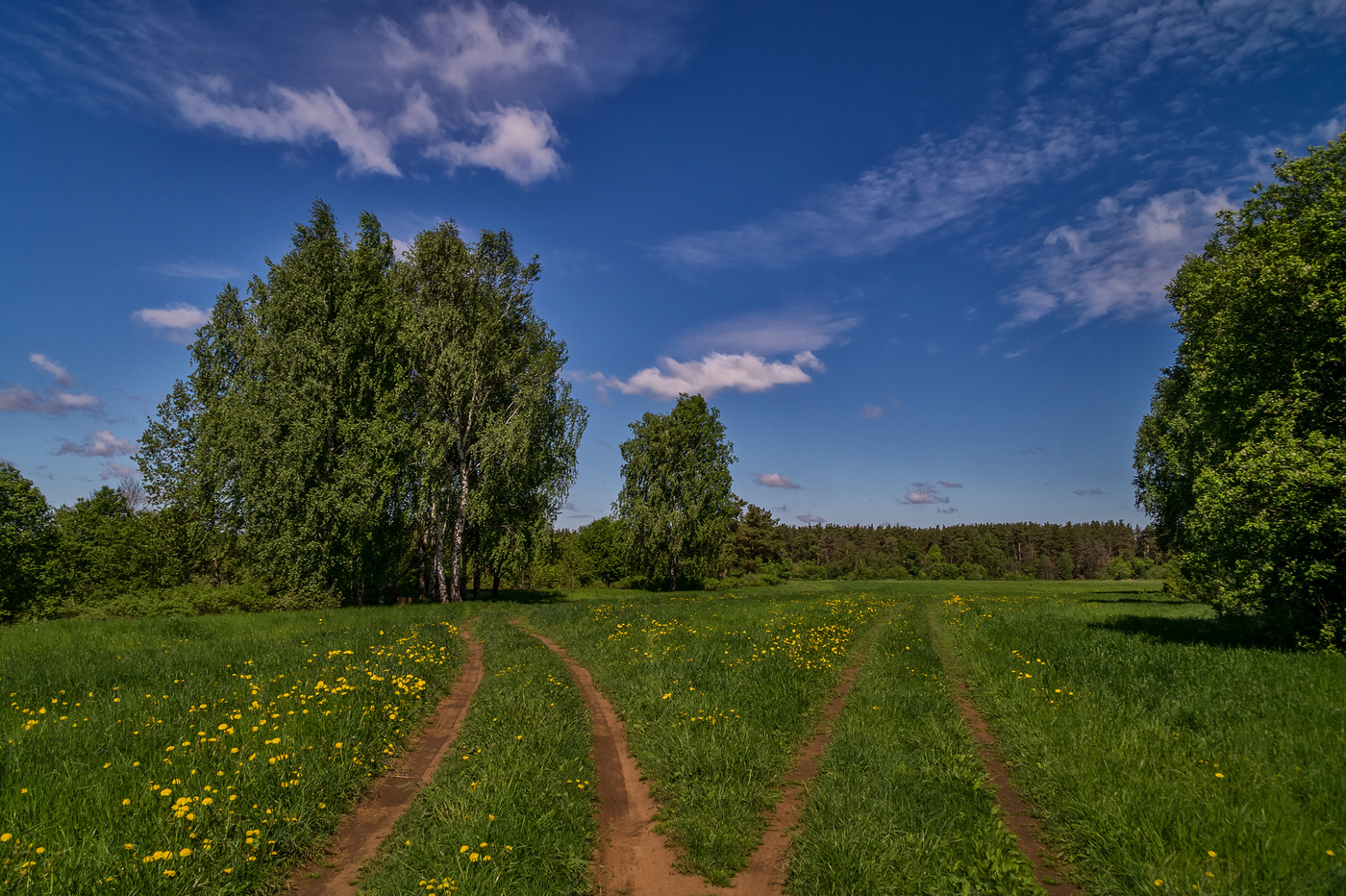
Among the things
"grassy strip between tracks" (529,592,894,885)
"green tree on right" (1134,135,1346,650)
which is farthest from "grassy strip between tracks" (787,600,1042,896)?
"green tree on right" (1134,135,1346,650)

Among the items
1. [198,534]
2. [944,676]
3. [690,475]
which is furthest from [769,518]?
[944,676]

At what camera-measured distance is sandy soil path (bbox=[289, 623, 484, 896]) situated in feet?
18.0

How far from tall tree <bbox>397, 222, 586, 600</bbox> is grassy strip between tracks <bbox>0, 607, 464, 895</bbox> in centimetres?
1896

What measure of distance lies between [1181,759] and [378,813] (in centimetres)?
1005

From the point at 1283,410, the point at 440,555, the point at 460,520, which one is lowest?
the point at 440,555

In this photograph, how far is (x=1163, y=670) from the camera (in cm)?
1229

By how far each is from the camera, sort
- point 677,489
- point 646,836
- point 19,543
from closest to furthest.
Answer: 1. point 646,836
2. point 19,543
3. point 677,489

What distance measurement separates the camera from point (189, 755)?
6.94 meters

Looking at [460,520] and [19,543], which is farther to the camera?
[460,520]

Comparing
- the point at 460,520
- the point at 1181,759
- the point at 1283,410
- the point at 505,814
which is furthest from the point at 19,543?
the point at 1283,410

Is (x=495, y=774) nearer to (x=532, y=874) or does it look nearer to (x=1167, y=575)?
(x=532, y=874)

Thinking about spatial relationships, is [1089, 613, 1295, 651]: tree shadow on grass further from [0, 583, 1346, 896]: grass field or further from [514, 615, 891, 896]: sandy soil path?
[514, 615, 891, 896]: sandy soil path

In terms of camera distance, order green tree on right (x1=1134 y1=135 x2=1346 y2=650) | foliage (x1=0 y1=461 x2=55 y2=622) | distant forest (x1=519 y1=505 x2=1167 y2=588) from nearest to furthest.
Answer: green tree on right (x1=1134 y1=135 x2=1346 y2=650)
foliage (x1=0 y1=461 x2=55 y2=622)
distant forest (x1=519 y1=505 x2=1167 y2=588)

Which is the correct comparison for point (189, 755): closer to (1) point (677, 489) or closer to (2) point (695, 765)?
(2) point (695, 765)
